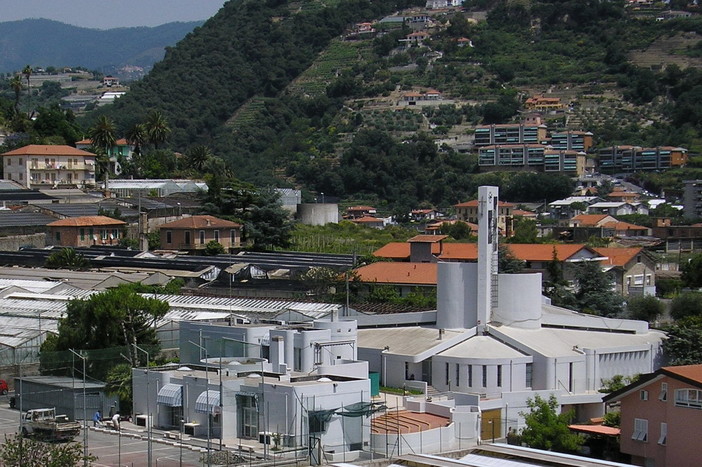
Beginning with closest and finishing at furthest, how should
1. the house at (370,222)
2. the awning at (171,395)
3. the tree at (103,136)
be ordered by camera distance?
the awning at (171,395)
the tree at (103,136)
the house at (370,222)

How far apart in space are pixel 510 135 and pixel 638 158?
16861 millimetres

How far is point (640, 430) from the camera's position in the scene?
105 feet

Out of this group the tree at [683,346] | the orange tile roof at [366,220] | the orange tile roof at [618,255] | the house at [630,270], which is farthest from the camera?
the orange tile roof at [366,220]

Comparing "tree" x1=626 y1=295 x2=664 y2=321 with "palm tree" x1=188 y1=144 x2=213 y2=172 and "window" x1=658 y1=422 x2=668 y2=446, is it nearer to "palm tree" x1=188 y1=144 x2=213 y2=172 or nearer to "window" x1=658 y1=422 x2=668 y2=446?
"window" x1=658 y1=422 x2=668 y2=446

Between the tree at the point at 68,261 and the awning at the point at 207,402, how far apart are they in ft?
98.3

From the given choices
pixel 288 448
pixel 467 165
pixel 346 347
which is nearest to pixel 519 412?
pixel 346 347

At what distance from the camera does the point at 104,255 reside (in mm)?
65875

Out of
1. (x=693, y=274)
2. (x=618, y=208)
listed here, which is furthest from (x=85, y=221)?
(x=618, y=208)

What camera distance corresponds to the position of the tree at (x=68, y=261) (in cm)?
6228

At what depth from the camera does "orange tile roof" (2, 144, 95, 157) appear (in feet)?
301

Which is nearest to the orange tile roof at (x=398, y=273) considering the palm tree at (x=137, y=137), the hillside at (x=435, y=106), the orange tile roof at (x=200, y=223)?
the orange tile roof at (x=200, y=223)

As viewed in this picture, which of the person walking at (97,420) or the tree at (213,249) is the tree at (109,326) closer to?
the person walking at (97,420)

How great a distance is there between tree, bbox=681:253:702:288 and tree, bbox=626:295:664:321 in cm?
1341

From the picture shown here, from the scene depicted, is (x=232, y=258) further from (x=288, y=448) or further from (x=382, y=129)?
(x=382, y=129)
